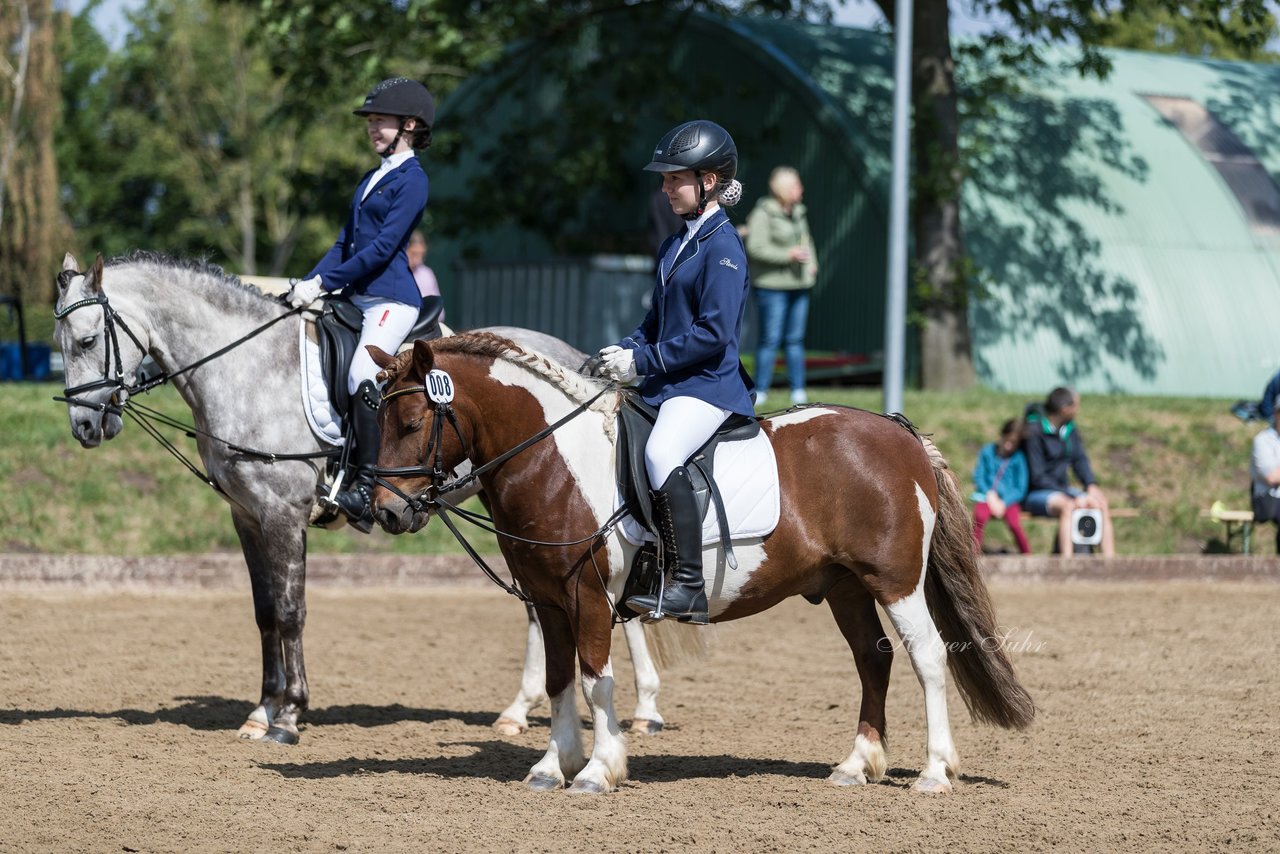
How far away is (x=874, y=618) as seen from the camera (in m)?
6.79

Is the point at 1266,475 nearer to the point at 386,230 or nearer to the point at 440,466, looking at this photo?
the point at 386,230

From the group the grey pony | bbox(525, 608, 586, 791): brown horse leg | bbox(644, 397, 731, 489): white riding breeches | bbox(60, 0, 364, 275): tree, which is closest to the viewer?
bbox(644, 397, 731, 489): white riding breeches

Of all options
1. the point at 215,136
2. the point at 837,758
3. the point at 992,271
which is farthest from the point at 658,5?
the point at 215,136

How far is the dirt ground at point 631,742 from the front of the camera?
5.63 metres

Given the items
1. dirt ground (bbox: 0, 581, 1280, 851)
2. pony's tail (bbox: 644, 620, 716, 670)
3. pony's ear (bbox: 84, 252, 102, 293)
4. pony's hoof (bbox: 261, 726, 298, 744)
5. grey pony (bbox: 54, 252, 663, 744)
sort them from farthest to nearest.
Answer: grey pony (bbox: 54, 252, 663, 744)
pony's hoof (bbox: 261, 726, 298, 744)
pony's ear (bbox: 84, 252, 102, 293)
pony's tail (bbox: 644, 620, 716, 670)
dirt ground (bbox: 0, 581, 1280, 851)

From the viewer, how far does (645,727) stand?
7.81 metres

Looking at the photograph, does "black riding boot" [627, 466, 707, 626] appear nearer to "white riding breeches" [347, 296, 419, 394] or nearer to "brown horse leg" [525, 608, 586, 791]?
"brown horse leg" [525, 608, 586, 791]

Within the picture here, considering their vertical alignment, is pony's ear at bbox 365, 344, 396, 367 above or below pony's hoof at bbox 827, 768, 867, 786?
above

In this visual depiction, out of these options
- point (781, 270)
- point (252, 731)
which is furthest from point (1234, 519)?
point (252, 731)

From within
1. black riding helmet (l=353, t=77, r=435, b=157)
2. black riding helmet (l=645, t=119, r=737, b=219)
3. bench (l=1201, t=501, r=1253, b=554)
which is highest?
black riding helmet (l=353, t=77, r=435, b=157)

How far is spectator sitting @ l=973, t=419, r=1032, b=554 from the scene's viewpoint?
1349cm

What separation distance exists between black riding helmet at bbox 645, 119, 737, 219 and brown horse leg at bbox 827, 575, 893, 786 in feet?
5.96

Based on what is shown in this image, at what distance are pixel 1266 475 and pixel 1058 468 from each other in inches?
69.6

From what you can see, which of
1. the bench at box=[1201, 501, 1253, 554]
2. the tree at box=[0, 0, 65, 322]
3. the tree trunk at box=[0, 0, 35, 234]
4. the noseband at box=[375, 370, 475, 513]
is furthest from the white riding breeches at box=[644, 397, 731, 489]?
the tree trunk at box=[0, 0, 35, 234]
